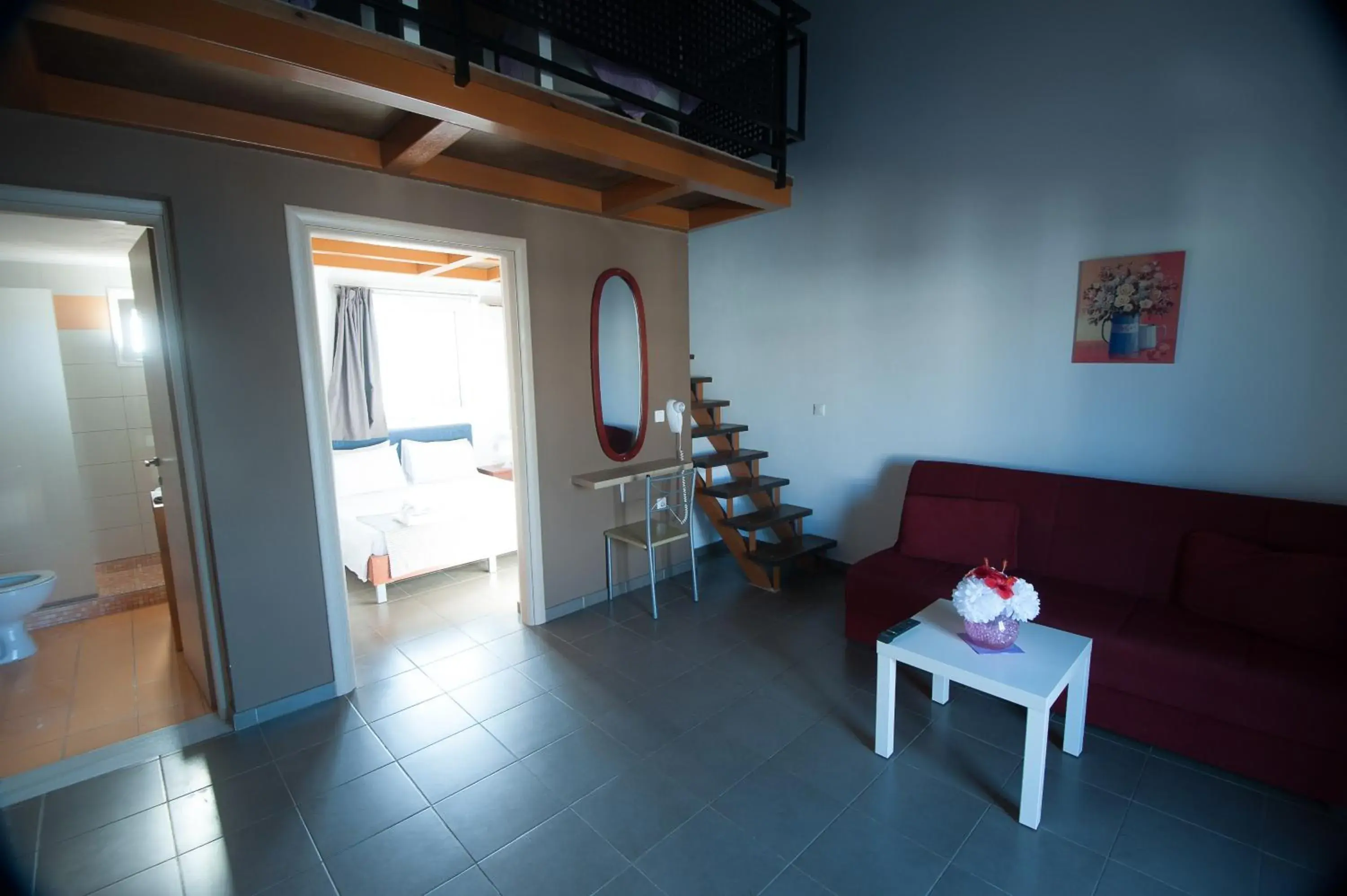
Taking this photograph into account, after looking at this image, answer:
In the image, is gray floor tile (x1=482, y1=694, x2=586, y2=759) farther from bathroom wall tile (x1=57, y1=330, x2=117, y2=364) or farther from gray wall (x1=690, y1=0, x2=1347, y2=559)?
bathroom wall tile (x1=57, y1=330, x2=117, y2=364)

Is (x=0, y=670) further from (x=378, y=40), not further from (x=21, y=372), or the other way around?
(x=378, y=40)

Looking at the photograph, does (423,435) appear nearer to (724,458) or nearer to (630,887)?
(724,458)

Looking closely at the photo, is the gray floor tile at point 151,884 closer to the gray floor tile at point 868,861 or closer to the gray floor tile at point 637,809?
the gray floor tile at point 637,809

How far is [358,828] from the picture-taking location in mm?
1920

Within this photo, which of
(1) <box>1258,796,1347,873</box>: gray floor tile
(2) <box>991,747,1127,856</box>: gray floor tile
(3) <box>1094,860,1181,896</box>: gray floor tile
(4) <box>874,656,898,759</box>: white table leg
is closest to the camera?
(3) <box>1094,860,1181,896</box>: gray floor tile

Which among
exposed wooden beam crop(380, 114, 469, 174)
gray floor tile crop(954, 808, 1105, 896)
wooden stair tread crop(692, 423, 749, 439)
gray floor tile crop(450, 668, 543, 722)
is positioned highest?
exposed wooden beam crop(380, 114, 469, 174)

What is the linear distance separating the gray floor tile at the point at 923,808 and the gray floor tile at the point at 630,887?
738mm

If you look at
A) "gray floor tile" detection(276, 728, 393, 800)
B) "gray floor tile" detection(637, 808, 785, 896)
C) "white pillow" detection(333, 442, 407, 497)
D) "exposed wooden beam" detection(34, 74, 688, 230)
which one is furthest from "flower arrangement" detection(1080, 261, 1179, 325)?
"white pillow" detection(333, 442, 407, 497)

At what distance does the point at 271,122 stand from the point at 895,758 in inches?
132

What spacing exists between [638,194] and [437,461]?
10.3ft

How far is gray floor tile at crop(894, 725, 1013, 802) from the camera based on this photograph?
82.0 inches

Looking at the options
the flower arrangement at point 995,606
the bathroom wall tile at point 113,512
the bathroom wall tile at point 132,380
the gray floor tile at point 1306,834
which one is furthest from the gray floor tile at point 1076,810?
the bathroom wall tile at point 132,380

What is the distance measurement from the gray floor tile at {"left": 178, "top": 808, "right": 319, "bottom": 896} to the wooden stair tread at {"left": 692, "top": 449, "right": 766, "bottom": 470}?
9.07 feet

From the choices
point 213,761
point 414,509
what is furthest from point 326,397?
point 213,761
